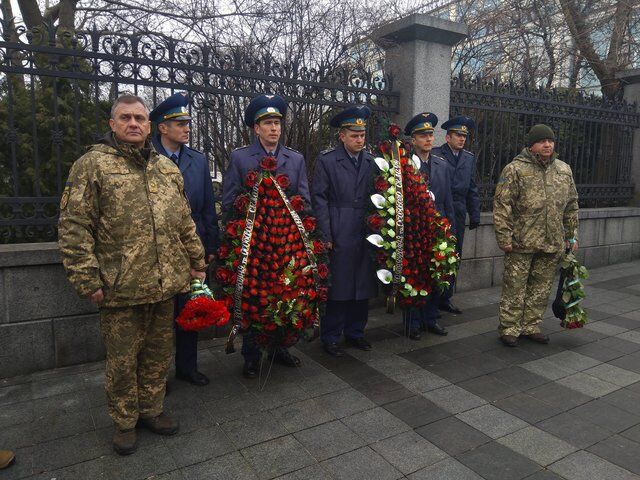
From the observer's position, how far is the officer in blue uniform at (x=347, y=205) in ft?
13.6

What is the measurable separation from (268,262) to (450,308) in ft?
9.63

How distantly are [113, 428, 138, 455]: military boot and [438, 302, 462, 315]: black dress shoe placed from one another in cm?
377

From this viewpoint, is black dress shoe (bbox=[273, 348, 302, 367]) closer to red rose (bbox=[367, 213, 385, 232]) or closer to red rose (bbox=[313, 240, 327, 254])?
red rose (bbox=[313, 240, 327, 254])

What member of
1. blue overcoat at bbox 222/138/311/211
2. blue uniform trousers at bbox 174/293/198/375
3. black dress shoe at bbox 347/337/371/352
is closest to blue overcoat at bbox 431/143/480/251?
black dress shoe at bbox 347/337/371/352

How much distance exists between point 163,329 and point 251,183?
1.16 meters

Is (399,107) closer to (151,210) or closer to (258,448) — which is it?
(151,210)

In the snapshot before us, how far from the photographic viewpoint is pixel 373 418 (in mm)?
3242

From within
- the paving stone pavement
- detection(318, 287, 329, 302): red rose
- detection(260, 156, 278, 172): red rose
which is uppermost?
detection(260, 156, 278, 172): red rose

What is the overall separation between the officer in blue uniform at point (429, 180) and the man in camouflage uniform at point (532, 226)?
55cm

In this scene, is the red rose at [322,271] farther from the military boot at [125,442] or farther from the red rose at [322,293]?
the military boot at [125,442]

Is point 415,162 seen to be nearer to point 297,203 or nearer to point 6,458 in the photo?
point 297,203

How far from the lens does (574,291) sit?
465cm

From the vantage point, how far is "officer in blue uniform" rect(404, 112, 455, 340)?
4727mm

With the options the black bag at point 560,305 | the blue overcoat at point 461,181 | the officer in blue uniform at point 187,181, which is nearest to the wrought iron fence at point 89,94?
the officer in blue uniform at point 187,181
